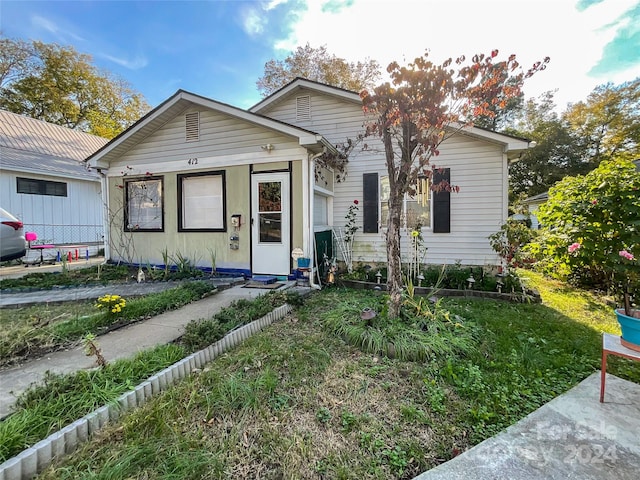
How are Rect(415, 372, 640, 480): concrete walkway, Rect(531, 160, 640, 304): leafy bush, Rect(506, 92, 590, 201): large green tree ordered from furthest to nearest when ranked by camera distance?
Rect(506, 92, 590, 201): large green tree → Rect(531, 160, 640, 304): leafy bush → Rect(415, 372, 640, 480): concrete walkway

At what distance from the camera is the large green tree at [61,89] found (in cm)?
1800

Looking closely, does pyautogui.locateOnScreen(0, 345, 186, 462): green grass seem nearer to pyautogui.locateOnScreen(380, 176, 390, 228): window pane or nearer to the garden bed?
the garden bed

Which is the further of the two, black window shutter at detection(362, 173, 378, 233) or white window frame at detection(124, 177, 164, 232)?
black window shutter at detection(362, 173, 378, 233)

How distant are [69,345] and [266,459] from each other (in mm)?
2672

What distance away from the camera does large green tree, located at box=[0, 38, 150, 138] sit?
1800 cm

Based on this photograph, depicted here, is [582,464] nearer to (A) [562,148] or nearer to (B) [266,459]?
(B) [266,459]

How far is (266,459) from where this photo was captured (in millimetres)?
1782

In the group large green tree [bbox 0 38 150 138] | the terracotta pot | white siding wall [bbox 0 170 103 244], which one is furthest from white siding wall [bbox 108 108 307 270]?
large green tree [bbox 0 38 150 138]

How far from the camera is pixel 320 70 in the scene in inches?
670

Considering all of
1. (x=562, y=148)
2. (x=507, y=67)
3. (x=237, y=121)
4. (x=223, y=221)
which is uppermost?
(x=562, y=148)

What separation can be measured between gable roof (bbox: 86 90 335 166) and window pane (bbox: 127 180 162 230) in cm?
88

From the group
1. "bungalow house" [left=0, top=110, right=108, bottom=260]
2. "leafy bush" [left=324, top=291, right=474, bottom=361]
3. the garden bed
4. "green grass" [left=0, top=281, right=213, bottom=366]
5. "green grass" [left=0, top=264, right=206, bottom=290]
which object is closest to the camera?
"green grass" [left=0, top=281, right=213, bottom=366]

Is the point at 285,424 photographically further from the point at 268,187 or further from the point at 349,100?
the point at 349,100

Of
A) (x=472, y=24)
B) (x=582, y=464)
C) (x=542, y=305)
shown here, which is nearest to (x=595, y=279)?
(x=542, y=305)
